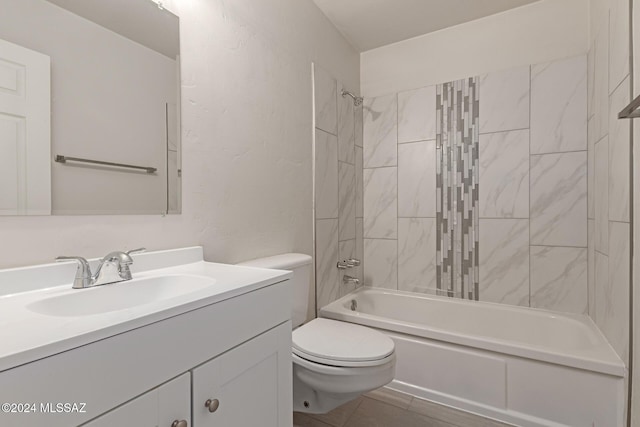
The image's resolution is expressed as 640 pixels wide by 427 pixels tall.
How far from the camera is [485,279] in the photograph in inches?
87.7

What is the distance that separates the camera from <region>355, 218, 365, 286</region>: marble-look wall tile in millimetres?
2604

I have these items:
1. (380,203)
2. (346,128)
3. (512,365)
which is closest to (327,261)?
(380,203)

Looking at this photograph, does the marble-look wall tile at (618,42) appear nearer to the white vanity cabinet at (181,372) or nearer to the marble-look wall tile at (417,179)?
the marble-look wall tile at (417,179)

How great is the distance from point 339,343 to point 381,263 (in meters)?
1.27

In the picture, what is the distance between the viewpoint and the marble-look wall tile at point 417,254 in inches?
94.7

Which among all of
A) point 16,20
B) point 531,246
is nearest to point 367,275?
point 531,246

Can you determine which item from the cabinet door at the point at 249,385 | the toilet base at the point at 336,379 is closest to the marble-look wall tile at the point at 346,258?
the toilet base at the point at 336,379

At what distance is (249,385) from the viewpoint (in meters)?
0.87

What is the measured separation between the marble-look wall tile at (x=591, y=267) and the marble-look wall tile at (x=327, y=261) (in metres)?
1.54

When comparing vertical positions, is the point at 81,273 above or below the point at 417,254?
above

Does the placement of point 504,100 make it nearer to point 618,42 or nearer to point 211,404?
point 618,42

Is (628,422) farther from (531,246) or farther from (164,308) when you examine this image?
(164,308)

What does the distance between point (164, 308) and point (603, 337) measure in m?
2.11

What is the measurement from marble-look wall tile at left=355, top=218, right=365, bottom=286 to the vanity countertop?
1.57m
